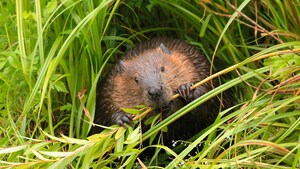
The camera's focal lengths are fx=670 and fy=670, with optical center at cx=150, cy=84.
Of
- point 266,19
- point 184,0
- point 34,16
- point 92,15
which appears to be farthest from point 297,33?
point 34,16

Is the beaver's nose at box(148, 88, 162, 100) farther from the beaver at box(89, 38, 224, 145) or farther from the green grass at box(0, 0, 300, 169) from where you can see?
the green grass at box(0, 0, 300, 169)

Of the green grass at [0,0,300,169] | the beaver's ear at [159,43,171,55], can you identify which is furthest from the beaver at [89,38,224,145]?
the green grass at [0,0,300,169]

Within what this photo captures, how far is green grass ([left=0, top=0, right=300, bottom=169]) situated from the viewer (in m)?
3.71

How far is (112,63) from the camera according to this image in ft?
17.0

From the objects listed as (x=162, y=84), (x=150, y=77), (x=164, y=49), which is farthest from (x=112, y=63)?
(x=162, y=84)

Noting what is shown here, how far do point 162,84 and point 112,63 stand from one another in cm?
108

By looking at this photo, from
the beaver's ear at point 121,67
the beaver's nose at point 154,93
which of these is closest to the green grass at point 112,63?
the beaver's ear at point 121,67

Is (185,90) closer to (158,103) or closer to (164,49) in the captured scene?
(158,103)

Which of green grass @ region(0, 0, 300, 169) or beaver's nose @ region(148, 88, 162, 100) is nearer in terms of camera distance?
green grass @ region(0, 0, 300, 169)

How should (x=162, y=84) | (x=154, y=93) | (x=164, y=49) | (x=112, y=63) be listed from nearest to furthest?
(x=154, y=93) < (x=162, y=84) < (x=164, y=49) < (x=112, y=63)

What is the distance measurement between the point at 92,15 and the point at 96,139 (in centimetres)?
89

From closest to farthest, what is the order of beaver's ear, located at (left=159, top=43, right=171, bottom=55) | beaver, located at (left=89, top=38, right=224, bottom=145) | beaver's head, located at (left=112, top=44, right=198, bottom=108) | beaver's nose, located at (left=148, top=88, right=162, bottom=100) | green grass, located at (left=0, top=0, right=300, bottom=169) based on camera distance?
green grass, located at (left=0, top=0, right=300, bottom=169) < beaver's nose, located at (left=148, top=88, right=162, bottom=100) < beaver's head, located at (left=112, top=44, right=198, bottom=108) < beaver, located at (left=89, top=38, right=224, bottom=145) < beaver's ear, located at (left=159, top=43, right=171, bottom=55)

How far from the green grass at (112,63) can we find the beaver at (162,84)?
128 millimetres

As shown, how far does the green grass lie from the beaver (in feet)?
0.42
